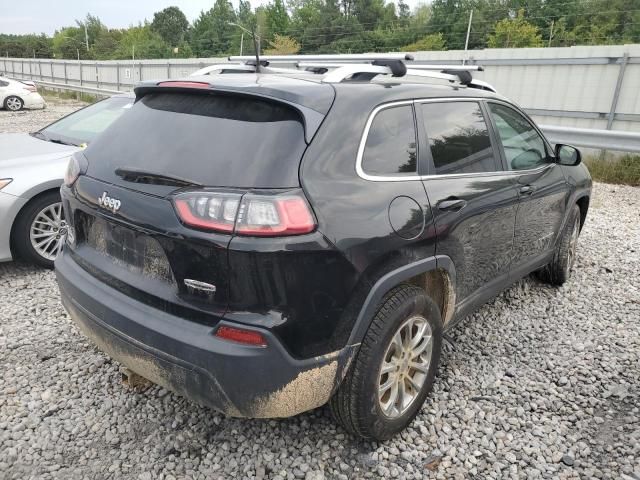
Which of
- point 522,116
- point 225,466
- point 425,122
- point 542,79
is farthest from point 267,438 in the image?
point 542,79

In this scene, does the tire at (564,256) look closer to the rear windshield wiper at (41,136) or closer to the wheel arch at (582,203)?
the wheel arch at (582,203)

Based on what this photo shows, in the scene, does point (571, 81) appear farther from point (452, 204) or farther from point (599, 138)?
point (452, 204)

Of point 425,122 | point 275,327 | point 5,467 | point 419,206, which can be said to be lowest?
point 5,467

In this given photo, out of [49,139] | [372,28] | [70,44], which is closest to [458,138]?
[49,139]

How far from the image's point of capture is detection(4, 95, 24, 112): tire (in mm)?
19375

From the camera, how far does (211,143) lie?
2256 millimetres

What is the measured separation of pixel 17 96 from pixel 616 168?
19.8 meters

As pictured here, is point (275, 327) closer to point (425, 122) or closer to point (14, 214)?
point (425, 122)

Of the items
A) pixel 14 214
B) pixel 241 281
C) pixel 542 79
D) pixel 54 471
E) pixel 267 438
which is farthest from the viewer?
pixel 542 79

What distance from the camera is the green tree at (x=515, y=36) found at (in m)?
50.8

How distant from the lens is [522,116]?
387 centimetres

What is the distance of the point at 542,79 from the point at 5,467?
12.0 meters

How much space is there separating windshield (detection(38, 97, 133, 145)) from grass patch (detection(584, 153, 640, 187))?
7423 mm

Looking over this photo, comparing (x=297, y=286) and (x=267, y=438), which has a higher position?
(x=297, y=286)
